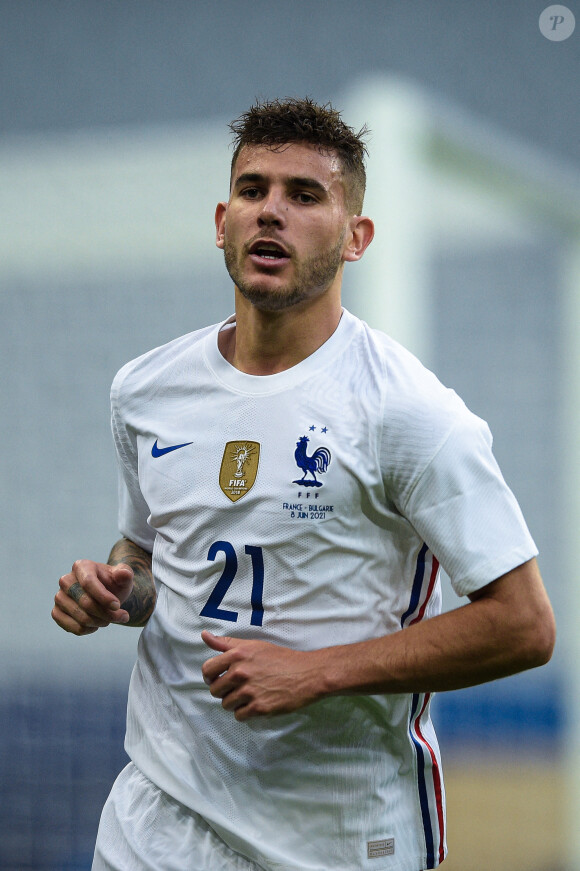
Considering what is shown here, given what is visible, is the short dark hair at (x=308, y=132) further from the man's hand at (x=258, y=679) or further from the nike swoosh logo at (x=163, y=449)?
the man's hand at (x=258, y=679)

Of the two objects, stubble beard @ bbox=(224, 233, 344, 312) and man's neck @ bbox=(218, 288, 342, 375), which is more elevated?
stubble beard @ bbox=(224, 233, 344, 312)

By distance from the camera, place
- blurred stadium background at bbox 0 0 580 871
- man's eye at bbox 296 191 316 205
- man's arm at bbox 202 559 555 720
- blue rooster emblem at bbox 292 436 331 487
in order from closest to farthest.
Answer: man's arm at bbox 202 559 555 720, blue rooster emblem at bbox 292 436 331 487, man's eye at bbox 296 191 316 205, blurred stadium background at bbox 0 0 580 871

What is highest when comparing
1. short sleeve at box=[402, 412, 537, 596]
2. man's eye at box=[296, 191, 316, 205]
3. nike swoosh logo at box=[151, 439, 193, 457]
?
man's eye at box=[296, 191, 316, 205]

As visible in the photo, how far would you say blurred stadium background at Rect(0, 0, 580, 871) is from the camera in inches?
150

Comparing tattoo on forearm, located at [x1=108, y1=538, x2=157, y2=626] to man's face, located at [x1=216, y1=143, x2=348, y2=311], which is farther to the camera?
tattoo on forearm, located at [x1=108, y1=538, x2=157, y2=626]

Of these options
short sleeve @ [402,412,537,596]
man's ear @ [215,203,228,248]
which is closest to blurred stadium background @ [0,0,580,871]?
man's ear @ [215,203,228,248]

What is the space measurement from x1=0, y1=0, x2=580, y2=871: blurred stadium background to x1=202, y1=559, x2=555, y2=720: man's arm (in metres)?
2.15

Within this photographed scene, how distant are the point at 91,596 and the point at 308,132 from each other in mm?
Result: 787

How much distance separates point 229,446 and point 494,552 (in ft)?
1.42

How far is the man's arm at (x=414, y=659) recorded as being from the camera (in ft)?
4.36

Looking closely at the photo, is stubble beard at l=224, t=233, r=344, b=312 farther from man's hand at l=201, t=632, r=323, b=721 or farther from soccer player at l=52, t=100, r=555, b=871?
man's hand at l=201, t=632, r=323, b=721

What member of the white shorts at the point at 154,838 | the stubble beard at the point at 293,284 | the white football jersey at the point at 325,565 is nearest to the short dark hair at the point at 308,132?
the stubble beard at the point at 293,284

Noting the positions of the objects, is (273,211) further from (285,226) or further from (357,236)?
(357,236)

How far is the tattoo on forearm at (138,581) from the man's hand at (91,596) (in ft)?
0.44
